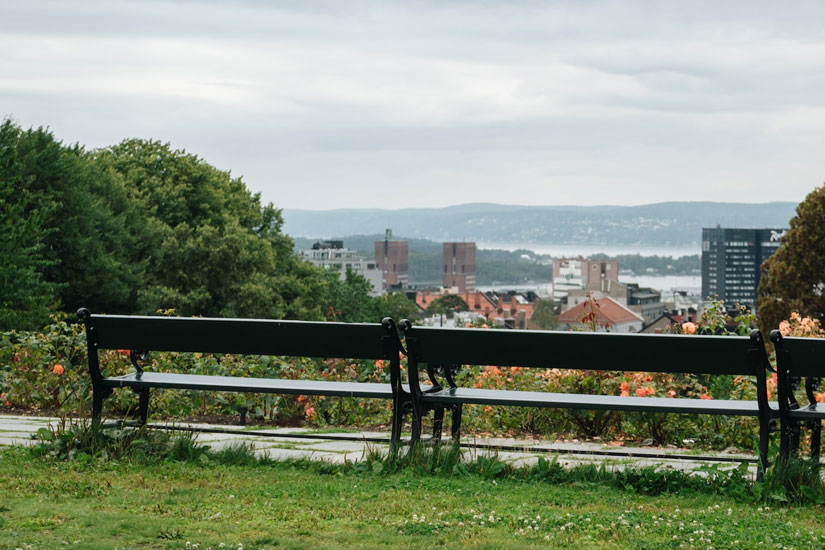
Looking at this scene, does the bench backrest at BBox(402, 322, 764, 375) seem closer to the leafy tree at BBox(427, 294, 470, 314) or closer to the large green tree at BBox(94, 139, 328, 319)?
the large green tree at BBox(94, 139, 328, 319)

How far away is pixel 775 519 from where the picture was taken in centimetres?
389

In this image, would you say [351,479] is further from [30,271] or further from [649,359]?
[30,271]

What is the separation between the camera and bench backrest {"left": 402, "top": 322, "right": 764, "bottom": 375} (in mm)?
4688

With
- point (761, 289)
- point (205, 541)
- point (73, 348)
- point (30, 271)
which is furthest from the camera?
point (761, 289)

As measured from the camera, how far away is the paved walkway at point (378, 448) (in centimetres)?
520

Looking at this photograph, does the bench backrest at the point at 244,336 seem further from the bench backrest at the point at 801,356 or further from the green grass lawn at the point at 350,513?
the bench backrest at the point at 801,356

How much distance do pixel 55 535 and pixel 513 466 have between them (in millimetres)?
2234

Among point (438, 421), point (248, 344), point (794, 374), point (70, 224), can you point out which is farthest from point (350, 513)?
point (70, 224)

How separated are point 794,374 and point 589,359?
97 centimetres

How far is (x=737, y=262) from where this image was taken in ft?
535

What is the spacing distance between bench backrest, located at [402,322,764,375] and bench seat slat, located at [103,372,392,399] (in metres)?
0.41

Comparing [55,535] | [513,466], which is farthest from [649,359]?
[55,535]

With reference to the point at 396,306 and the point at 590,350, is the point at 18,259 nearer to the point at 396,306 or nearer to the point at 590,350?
the point at 590,350

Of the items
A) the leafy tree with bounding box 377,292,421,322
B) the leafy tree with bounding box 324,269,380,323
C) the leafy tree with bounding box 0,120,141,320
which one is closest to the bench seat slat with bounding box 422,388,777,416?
the leafy tree with bounding box 0,120,141,320
